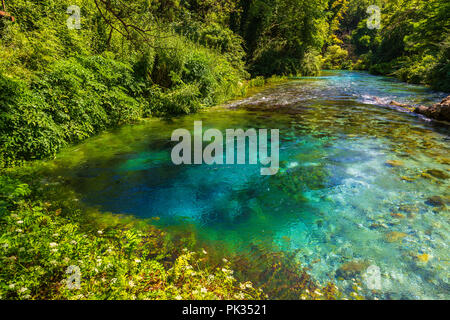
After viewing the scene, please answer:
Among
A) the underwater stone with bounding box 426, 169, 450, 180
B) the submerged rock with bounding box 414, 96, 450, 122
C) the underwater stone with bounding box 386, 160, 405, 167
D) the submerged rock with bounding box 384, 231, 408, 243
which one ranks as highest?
the submerged rock with bounding box 414, 96, 450, 122

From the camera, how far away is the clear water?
9.58 ft

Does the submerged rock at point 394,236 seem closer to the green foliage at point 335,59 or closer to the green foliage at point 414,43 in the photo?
the green foliage at point 414,43

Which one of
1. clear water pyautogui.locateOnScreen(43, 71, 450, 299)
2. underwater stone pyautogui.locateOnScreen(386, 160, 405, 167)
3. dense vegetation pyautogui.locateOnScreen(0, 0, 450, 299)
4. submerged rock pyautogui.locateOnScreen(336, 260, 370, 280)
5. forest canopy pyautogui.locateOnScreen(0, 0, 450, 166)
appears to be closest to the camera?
dense vegetation pyautogui.locateOnScreen(0, 0, 450, 299)

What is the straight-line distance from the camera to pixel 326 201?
4.06 m

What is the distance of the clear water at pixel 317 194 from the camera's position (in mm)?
2920

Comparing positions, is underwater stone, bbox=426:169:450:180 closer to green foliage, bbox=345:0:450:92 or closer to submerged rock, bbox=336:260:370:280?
submerged rock, bbox=336:260:370:280

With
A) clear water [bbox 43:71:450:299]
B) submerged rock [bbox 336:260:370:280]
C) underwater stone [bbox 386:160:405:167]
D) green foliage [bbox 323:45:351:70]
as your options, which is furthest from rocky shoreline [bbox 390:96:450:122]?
green foliage [bbox 323:45:351:70]

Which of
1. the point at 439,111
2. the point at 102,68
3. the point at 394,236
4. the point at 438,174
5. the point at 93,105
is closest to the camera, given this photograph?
the point at 394,236

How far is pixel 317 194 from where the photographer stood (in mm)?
4273

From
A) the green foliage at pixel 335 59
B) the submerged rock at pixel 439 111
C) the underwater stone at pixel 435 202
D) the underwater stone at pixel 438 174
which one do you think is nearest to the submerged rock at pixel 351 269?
the underwater stone at pixel 435 202

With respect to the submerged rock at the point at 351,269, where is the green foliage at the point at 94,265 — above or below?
above

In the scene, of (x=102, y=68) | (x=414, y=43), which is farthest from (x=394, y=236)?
(x=414, y=43)

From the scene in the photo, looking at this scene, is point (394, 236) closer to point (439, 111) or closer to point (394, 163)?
point (394, 163)

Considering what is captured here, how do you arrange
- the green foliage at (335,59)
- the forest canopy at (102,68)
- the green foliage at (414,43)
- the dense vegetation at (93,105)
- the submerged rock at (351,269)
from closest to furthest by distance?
1. the dense vegetation at (93,105)
2. the submerged rock at (351,269)
3. the forest canopy at (102,68)
4. the green foliage at (414,43)
5. the green foliage at (335,59)
